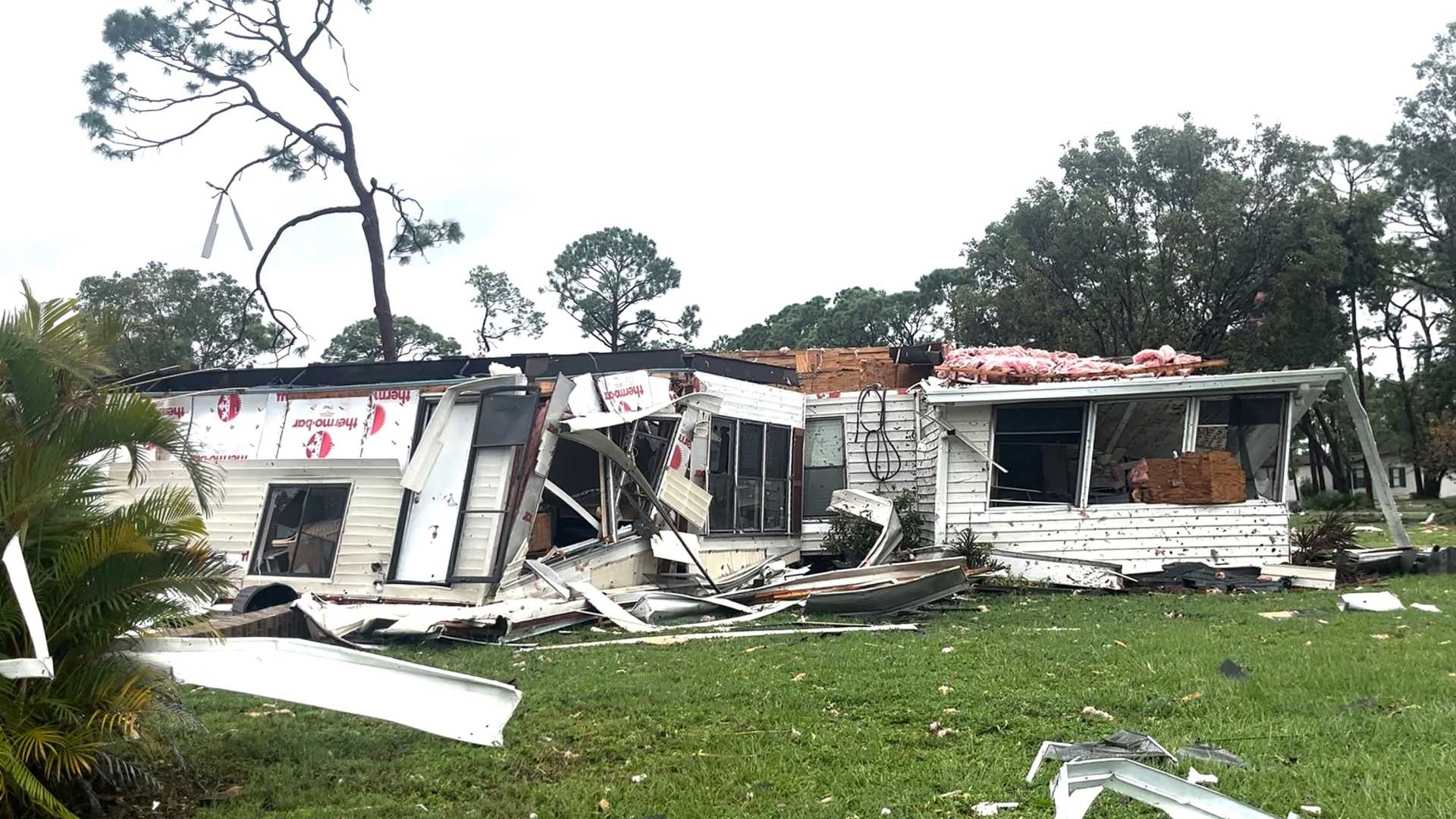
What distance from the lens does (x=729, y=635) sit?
921cm

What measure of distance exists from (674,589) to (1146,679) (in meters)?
6.54

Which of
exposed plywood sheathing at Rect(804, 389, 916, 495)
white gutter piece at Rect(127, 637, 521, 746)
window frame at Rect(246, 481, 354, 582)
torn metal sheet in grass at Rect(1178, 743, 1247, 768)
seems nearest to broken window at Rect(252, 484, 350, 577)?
window frame at Rect(246, 481, 354, 582)

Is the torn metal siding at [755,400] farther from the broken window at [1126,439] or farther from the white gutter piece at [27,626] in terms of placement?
the white gutter piece at [27,626]

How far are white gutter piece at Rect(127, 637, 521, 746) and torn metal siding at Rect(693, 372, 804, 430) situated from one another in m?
8.32

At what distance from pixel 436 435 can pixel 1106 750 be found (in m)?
7.89

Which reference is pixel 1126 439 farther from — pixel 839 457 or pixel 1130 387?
pixel 839 457

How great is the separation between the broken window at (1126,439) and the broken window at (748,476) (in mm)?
4207

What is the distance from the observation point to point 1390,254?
28859 millimetres

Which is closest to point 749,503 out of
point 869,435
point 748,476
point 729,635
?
point 748,476

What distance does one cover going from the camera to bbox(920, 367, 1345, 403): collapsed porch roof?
39.9 feet

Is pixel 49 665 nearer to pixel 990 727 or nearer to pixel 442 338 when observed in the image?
pixel 990 727

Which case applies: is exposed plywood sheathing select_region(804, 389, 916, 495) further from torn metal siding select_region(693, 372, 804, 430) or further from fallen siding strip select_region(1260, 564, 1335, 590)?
fallen siding strip select_region(1260, 564, 1335, 590)

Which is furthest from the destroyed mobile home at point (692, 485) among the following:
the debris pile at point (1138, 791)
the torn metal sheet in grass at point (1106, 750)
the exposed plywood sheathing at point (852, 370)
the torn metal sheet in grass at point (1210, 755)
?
the debris pile at point (1138, 791)

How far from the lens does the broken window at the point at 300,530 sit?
11.1 m
